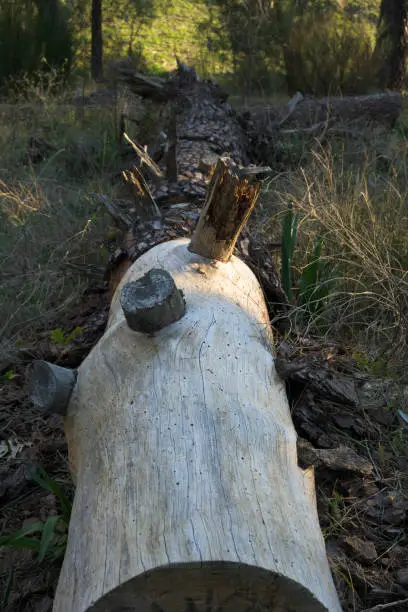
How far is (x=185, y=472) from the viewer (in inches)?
61.1

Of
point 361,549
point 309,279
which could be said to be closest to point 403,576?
point 361,549

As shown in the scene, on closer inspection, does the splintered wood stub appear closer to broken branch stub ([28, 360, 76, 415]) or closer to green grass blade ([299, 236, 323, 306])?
green grass blade ([299, 236, 323, 306])

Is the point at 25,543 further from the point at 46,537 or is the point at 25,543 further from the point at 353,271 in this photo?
the point at 353,271

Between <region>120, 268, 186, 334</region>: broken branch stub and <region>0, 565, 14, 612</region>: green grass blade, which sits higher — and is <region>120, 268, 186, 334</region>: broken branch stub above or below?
above

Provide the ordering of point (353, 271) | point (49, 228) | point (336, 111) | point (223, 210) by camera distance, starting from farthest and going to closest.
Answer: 1. point (336, 111)
2. point (49, 228)
3. point (353, 271)
4. point (223, 210)

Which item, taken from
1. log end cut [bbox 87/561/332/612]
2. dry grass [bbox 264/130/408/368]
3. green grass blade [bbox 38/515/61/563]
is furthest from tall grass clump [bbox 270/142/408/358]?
log end cut [bbox 87/561/332/612]

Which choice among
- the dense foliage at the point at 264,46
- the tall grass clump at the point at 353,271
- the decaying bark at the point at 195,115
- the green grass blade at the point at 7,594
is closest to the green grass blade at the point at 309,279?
the tall grass clump at the point at 353,271

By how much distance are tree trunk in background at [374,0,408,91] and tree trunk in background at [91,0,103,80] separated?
4208mm

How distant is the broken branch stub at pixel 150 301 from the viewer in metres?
1.90

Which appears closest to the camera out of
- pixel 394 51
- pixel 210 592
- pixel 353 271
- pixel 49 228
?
pixel 210 592

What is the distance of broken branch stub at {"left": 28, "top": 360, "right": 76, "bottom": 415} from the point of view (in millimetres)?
1911

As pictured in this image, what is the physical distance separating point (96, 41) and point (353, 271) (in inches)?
312

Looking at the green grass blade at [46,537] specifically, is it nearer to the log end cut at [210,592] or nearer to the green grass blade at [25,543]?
the green grass blade at [25,543]

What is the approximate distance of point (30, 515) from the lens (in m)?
2.23
